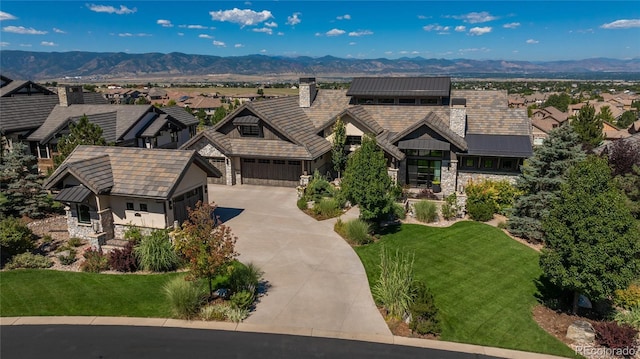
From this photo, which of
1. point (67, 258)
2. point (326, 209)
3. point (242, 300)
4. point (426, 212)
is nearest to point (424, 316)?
point (242, 300)

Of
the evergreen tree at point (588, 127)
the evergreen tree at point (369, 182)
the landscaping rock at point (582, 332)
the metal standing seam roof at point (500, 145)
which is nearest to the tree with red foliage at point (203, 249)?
the evergreen tree at point (369, 182)

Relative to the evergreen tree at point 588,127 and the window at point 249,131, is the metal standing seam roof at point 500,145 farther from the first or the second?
the evergreen tree at point 588,127

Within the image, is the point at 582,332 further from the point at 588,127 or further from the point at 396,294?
the point at 588,127

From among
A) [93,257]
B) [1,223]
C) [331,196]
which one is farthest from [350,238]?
[1,223]

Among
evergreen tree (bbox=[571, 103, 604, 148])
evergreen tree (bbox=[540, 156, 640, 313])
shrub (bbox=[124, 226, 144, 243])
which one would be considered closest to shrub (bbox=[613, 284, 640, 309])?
evergreen tree (bbox=[540, 156, 640, 313])

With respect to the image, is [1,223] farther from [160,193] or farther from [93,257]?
[160,193]

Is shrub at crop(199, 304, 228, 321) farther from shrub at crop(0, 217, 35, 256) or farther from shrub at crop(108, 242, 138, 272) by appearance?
shrub at crop(0, 217, 35, 256)
